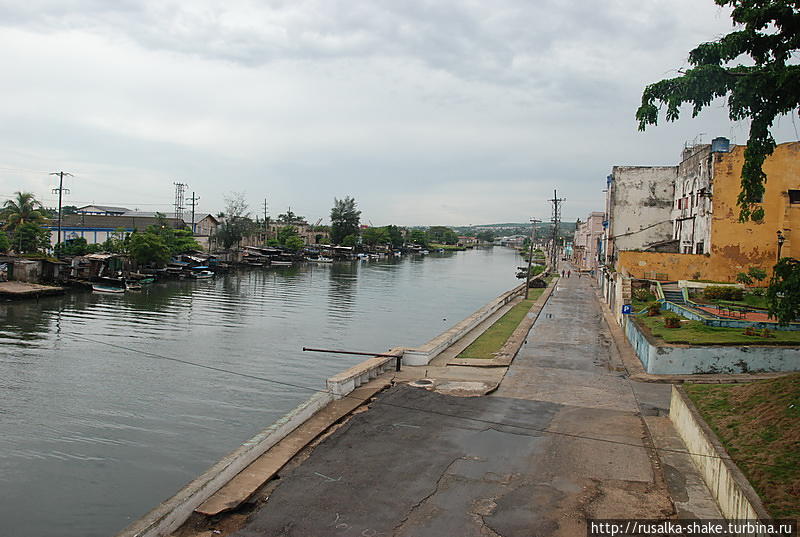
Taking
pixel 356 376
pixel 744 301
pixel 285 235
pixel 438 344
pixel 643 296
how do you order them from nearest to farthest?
pixel 356 376, pixel 438 344, pixel 744 301, pixel 643 296, pixel 285 235

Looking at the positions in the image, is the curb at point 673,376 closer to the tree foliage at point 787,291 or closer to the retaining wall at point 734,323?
the retaining wall at point 734,323

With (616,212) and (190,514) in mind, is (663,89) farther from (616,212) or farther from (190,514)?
(616,212)

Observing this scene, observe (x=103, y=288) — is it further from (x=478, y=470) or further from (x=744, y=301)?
(x=478, y=470)

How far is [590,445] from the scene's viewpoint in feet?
39.5

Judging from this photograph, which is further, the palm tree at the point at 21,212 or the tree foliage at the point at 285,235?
the tree foliage at the point at 285,235

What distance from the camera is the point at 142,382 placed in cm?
2153

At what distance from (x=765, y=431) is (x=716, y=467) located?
4.13 feet

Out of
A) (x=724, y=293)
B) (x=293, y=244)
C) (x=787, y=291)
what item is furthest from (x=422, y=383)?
(x=293, y=244)

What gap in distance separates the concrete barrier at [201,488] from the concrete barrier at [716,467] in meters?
7.64

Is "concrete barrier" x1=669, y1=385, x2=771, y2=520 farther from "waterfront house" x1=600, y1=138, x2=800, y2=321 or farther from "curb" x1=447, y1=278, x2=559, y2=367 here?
"waterfront house" x1=600, y1=138, x2=800, y2=321

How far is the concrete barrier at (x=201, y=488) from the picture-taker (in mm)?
8398

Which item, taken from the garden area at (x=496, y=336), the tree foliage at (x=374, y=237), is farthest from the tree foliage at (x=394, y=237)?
A: the garden area at (x=496, y=336)

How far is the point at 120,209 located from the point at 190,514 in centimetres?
11196

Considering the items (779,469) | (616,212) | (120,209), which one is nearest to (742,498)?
(779,469)
